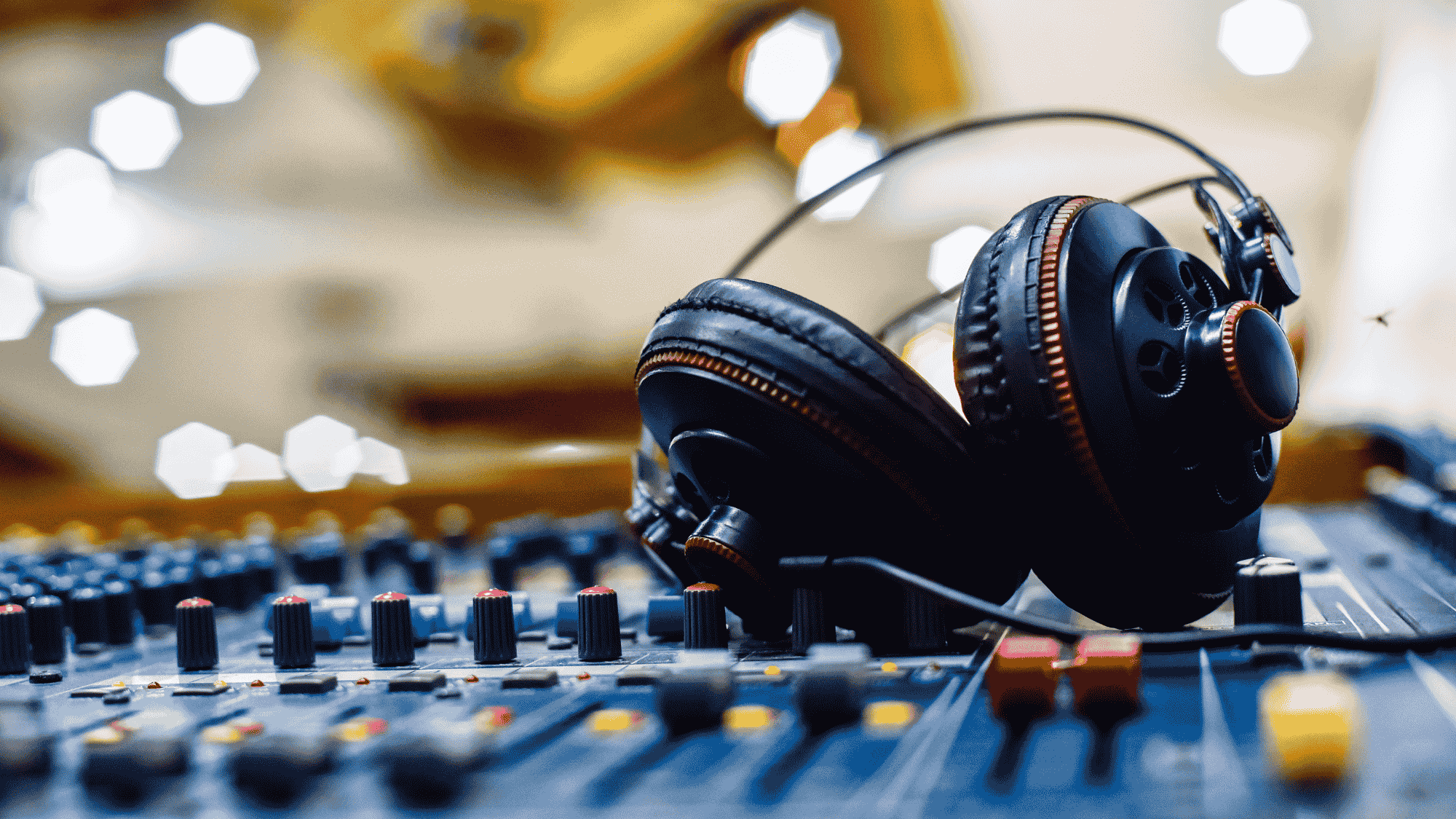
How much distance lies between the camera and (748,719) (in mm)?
482

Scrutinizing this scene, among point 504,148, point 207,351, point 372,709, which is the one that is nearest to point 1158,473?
point 372,709

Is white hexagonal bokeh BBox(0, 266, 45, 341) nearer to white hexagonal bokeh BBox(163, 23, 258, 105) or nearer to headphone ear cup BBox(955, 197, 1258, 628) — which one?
white hexagonal bokeh BBox(163, 23, 258, 105)

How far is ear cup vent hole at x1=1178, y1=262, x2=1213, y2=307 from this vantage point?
663 mm

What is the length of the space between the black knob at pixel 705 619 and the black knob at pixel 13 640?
1.67ft

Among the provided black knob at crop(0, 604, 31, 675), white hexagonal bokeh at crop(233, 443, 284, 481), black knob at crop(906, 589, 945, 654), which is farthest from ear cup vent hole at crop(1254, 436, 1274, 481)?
white hexagonal bokeh at crop(233, 443, 284, 481)

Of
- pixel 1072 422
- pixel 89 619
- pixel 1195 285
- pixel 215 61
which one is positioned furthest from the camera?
pixel 215 61

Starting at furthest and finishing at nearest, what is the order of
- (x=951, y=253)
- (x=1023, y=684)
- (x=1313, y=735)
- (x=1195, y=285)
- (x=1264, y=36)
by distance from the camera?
1. (x=951, y=253)
2. (x=1264, y=36)
3. (x=1195, y=285)
4. (x=1023, y=684)
5. (x=1313, y=735)

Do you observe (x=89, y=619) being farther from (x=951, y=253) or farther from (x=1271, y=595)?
(x=951, y=253)

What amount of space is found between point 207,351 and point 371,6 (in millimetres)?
842

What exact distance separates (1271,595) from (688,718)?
0.37m

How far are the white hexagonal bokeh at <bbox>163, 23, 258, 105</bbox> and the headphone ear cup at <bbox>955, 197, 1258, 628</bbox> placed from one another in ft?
6.41

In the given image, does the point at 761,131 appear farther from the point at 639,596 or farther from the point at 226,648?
the point at 226,648

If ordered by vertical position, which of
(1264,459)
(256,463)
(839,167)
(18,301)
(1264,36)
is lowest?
(1264,459)

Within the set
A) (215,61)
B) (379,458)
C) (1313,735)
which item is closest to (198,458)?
(379,458)
